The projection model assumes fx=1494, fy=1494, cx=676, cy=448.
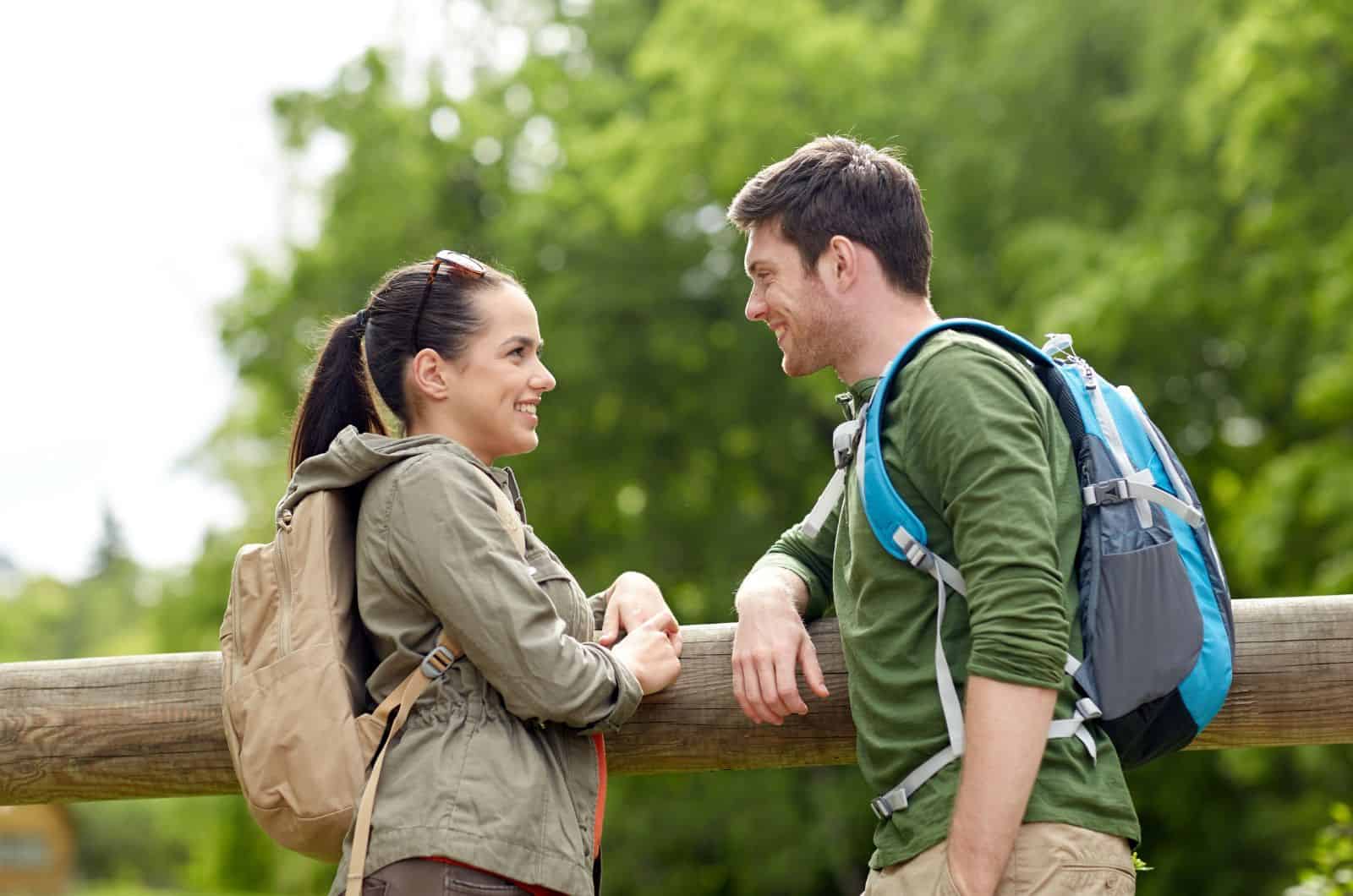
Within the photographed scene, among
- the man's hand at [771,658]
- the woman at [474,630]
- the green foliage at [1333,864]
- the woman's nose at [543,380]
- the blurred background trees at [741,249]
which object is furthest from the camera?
the blurred background trees at [741,249]

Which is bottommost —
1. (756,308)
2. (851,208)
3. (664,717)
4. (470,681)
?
(664,717)

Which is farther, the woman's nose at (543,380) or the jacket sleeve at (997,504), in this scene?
the woman's nose at (543,380)

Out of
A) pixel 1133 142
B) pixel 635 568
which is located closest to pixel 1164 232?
pixel 1133 142

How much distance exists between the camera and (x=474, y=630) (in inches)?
93.7

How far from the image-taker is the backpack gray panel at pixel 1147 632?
2.22m

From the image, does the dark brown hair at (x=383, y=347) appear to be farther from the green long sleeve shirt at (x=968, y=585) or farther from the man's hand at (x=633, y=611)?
the green long sleeve shirt at (x=968, y=585)

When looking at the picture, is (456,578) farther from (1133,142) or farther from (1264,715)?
(1133,142)

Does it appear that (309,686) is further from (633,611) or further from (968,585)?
(968,585)

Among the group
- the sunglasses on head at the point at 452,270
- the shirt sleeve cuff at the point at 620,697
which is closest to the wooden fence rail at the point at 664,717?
the shirt sleeve cuff at the point at 620,697

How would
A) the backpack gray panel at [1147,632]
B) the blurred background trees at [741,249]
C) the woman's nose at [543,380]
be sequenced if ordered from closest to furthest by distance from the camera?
the backpack gray panel at [1147,632] → the woman's nose at [543,380] → the blurred background trees at [741,249]

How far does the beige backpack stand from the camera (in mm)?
2377

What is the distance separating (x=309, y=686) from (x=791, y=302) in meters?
1.03

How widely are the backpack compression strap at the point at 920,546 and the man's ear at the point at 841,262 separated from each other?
22 centimetres

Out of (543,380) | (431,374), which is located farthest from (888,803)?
(431,374)
